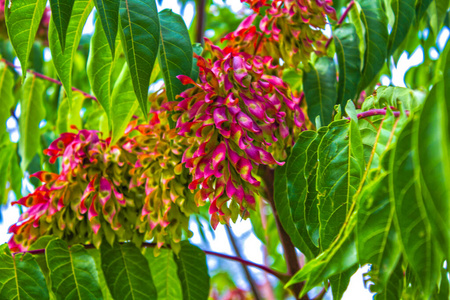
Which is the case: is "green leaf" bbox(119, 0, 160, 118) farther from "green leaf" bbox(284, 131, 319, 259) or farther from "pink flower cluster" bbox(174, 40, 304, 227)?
"green leaf" bbox(284, 131, 319, 259)

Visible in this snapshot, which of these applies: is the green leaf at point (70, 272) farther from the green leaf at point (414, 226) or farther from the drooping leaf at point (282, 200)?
the green leaf at point (414, 226)

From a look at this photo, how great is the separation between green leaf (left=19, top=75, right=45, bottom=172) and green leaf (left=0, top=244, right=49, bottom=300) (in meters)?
0.49

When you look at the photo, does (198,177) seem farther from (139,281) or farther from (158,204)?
(139,281)

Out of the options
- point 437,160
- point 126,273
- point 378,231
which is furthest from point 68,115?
point 437,160

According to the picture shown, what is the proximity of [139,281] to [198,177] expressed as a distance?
40 centimetres

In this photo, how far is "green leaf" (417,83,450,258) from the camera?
0.52 meters

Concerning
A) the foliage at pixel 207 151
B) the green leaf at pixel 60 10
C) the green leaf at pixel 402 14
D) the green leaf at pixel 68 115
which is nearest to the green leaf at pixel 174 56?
the foliage at pixel 207 151

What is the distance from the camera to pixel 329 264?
744mm

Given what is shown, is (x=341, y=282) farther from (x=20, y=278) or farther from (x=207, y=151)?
(x=20, y=278)

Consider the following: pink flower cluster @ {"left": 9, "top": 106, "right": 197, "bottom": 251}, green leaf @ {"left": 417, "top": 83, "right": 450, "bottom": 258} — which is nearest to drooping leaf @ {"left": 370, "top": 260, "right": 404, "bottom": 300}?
green leaf @ {"left": 417, "top": 83, "right": 450, "bottom": 258}

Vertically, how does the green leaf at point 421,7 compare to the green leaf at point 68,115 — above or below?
below

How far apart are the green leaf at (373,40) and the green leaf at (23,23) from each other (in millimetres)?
820

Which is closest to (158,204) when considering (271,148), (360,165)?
(271,148)

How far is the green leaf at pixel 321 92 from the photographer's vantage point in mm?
1367
